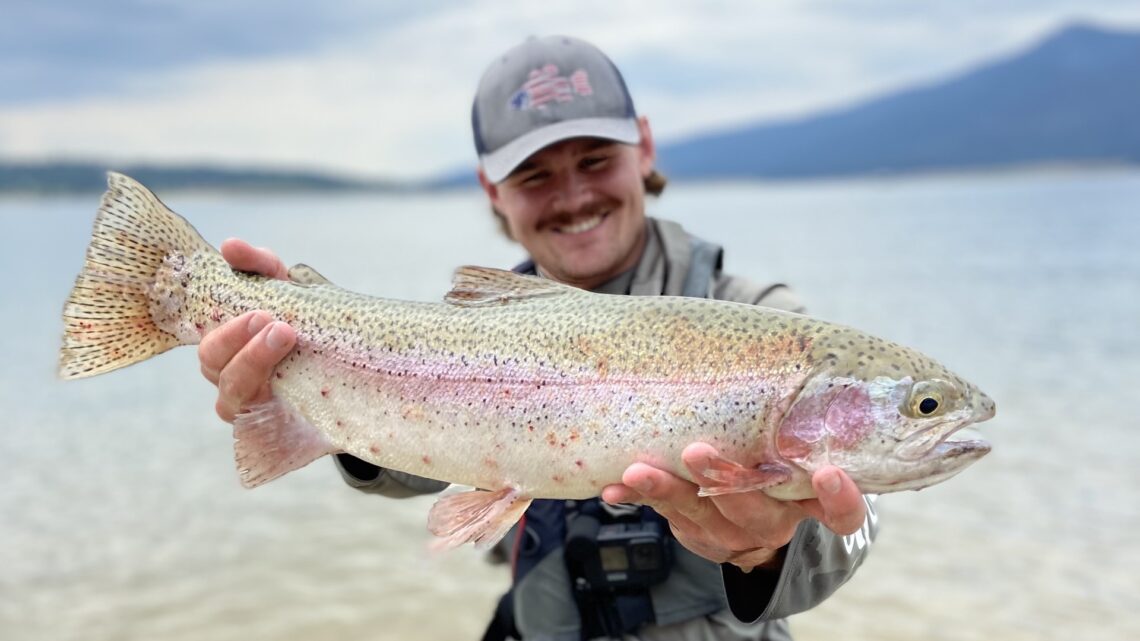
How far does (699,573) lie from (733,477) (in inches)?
56.7

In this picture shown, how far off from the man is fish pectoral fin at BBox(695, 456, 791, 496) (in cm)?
51

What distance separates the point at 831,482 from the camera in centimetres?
267

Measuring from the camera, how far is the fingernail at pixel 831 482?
2668 millimetres

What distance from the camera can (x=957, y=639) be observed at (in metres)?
7.45

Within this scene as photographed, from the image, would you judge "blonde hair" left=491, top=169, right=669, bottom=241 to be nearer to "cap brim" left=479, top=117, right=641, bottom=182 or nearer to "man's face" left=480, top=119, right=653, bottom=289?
"man's face" left=480, top=119, right=653, bottom=289

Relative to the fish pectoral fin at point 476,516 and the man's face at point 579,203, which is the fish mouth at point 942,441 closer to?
the fish pectoral fin at point 476,516

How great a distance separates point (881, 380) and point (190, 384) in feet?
59.0

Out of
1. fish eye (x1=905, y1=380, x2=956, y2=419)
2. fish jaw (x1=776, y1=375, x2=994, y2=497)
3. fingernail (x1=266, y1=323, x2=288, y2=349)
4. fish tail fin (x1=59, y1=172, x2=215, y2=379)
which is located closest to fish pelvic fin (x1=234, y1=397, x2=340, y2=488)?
fingernail (x1=266, y1=323, x2=288, y2=349)

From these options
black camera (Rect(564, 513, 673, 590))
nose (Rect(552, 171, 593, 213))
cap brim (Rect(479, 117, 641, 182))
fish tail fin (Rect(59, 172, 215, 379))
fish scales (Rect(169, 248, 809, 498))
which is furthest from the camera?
nose (Rect(552, 171, 593, 213))

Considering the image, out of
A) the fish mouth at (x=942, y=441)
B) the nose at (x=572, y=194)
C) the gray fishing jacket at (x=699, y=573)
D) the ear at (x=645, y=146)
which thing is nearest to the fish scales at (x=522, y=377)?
the fish mouth at (x=942, y=441)

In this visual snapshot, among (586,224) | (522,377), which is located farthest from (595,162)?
(522,377)

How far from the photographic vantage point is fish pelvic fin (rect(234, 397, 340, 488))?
11.2ft

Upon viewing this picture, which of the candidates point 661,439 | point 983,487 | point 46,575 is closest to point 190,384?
point 46,575

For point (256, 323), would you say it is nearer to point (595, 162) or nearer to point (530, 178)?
point (530, 178)
